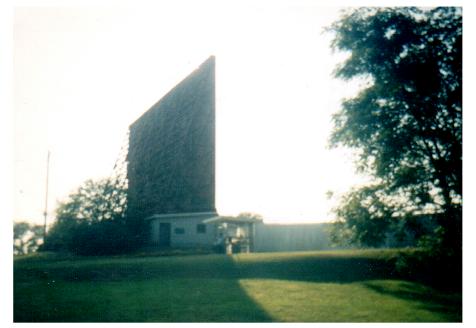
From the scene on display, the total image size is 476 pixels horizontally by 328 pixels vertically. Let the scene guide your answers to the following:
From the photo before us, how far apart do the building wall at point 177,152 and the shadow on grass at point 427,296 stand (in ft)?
43.6

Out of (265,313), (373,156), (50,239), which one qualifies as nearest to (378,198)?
(373,156)

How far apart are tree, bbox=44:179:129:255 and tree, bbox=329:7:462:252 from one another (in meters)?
14.0

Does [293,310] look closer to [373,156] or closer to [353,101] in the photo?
[373,156]

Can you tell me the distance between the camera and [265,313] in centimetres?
714

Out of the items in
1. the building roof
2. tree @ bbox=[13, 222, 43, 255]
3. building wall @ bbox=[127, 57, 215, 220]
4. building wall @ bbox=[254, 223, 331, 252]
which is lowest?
tree @ bbox=[13, 222, 43, 255]

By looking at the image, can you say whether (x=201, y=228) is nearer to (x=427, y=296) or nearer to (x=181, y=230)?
(x=181, y=230)

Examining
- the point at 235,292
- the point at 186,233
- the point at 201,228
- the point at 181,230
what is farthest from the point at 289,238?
the point at 235,292

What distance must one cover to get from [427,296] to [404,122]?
18.6 feet

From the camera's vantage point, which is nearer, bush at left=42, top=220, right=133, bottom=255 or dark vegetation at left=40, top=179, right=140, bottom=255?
bush at left=42, top=220, right=133, bottom=255

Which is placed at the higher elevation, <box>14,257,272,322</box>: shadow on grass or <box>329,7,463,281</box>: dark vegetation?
<box>329,7,463,281</box>: dark vegetation

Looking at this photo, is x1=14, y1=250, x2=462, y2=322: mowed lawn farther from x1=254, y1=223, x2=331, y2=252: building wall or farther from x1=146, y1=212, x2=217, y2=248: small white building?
x1=254, y1=223, x2=331, y2=252: building wall

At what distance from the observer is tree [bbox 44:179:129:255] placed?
19.5 m

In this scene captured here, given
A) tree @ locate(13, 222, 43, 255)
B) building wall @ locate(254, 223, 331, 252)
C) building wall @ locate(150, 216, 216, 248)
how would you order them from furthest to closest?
tree @ locate(13, 222, 43, 255) → building wall @ locate(254, 223, 331, 252) → building wall @ locate(150, 216, 216, 248)

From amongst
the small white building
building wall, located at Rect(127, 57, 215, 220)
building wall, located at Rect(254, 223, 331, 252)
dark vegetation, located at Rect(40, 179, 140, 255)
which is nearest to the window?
the small white building
